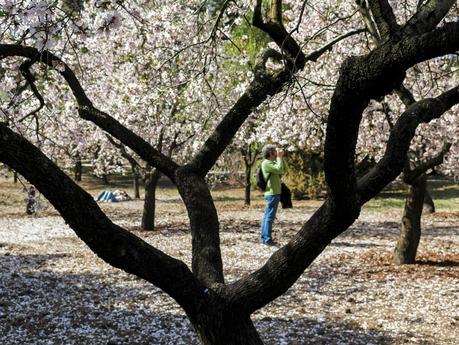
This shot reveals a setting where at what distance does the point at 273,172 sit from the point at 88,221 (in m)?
9.03

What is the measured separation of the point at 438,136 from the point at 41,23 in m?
12.4

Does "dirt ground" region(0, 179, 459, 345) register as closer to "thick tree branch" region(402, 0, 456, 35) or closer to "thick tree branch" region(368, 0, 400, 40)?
"thick tree branch" region(368, 0, 400, 40)

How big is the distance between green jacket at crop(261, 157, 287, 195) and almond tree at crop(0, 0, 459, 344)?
712 centimetres

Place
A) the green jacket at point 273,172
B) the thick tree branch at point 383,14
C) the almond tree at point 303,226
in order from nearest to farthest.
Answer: the almond tree at point 303,226
the thick tree branch at point 383,14
the green jacket at point 273,172

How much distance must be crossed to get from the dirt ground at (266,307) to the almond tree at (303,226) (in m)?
2.61

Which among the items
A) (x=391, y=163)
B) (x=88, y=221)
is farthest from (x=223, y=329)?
(x=391, y=163)

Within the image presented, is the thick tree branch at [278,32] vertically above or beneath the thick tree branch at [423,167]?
above

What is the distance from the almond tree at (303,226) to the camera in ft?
9.76

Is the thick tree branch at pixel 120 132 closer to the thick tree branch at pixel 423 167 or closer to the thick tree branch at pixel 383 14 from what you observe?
the thick tree branch at pixel 383 14

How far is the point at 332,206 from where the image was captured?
377 centimetres

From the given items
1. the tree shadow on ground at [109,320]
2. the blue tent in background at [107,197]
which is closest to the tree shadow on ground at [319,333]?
the tree shadow on ground at [109,320]

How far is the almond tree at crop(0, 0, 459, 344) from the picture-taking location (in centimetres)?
297

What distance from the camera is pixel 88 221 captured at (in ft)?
11.7

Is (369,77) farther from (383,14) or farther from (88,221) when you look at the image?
(383,14)
